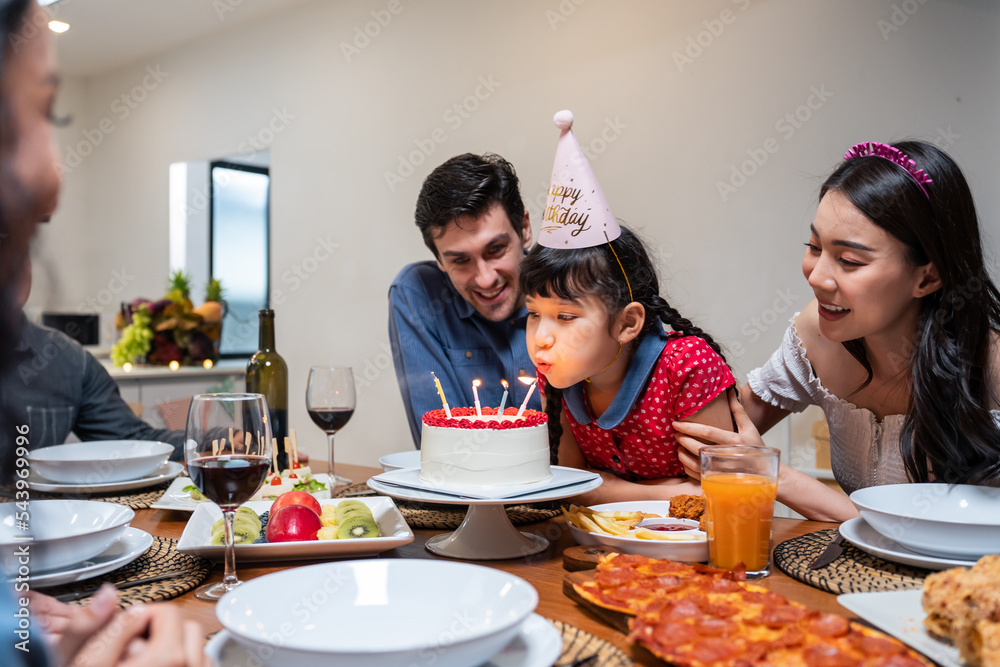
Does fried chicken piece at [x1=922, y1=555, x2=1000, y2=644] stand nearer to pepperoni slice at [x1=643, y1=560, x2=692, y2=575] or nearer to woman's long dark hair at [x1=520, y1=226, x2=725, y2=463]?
pepperoni slice at [x1=643, y1=560, x2=692, y2=575]

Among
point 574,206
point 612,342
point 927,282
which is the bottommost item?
point 612,342

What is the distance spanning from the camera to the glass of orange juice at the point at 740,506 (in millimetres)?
917

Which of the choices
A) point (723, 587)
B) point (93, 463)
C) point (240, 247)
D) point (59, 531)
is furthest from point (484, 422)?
point (240, 247)

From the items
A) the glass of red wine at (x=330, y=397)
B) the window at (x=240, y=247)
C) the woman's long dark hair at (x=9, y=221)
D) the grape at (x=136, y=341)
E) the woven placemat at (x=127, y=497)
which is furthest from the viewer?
the window at (x=240, y=247)

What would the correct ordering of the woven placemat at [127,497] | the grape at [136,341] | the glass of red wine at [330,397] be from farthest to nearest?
the grape at [136,341]
the glass of red wine at [330,397]
the woven placemat at [127,497]

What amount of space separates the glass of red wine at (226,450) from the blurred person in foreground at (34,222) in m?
0.29

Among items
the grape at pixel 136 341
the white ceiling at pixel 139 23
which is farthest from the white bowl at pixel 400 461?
the white ceiling at pixel 139 23

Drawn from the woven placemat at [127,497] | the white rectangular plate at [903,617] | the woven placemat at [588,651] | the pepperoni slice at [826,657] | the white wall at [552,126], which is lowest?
the woven placemat at [127,497]

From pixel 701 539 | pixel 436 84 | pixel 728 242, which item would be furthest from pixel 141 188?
pixel 701 539

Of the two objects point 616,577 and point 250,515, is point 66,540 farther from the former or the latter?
point 616,577

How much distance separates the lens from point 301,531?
103cm

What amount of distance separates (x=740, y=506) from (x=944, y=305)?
71 centimetres

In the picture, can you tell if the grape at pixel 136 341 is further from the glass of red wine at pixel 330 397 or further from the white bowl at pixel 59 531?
the white bowl at pixel 59 531

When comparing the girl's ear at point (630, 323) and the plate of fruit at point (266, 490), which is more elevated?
the girl's ear at point (630, 323)
